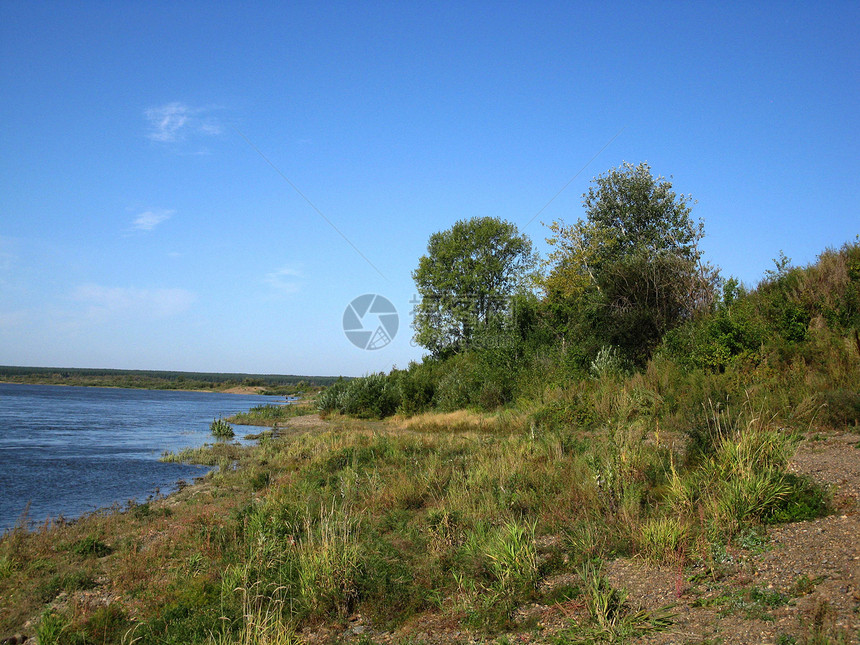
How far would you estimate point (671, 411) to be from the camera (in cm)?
1467

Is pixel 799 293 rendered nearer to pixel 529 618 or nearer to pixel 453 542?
pixel 453 542

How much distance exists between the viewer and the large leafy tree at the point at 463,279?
145 ft

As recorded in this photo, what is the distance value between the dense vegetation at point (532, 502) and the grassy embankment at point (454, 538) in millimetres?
39

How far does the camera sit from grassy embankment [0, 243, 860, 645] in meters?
5.84

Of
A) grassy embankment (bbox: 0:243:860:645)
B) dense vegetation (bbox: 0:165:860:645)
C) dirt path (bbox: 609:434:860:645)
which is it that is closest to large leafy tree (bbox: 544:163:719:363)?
dense vegetation (bbox: 0:165:860:645)

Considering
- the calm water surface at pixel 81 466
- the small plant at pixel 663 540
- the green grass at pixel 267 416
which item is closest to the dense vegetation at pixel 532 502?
the small plant at pixel 663 540

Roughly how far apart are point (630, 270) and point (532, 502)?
15.3 m

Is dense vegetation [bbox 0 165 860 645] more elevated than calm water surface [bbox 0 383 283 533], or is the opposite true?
dense vegetation [bbox 0 165 860 645]

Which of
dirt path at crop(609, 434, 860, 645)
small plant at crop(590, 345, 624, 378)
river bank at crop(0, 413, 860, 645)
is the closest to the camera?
dirt path at crop(609, 434, 860, 645)

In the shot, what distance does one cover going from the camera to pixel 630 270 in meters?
22.0

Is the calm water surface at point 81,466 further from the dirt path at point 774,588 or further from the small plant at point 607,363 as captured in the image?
the small plant at point 607,363

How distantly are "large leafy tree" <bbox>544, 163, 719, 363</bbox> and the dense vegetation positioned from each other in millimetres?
124

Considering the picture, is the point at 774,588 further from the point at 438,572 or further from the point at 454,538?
the point at 454,538

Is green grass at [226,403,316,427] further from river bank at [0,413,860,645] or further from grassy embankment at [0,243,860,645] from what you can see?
river bank at [0,413,860,645]
